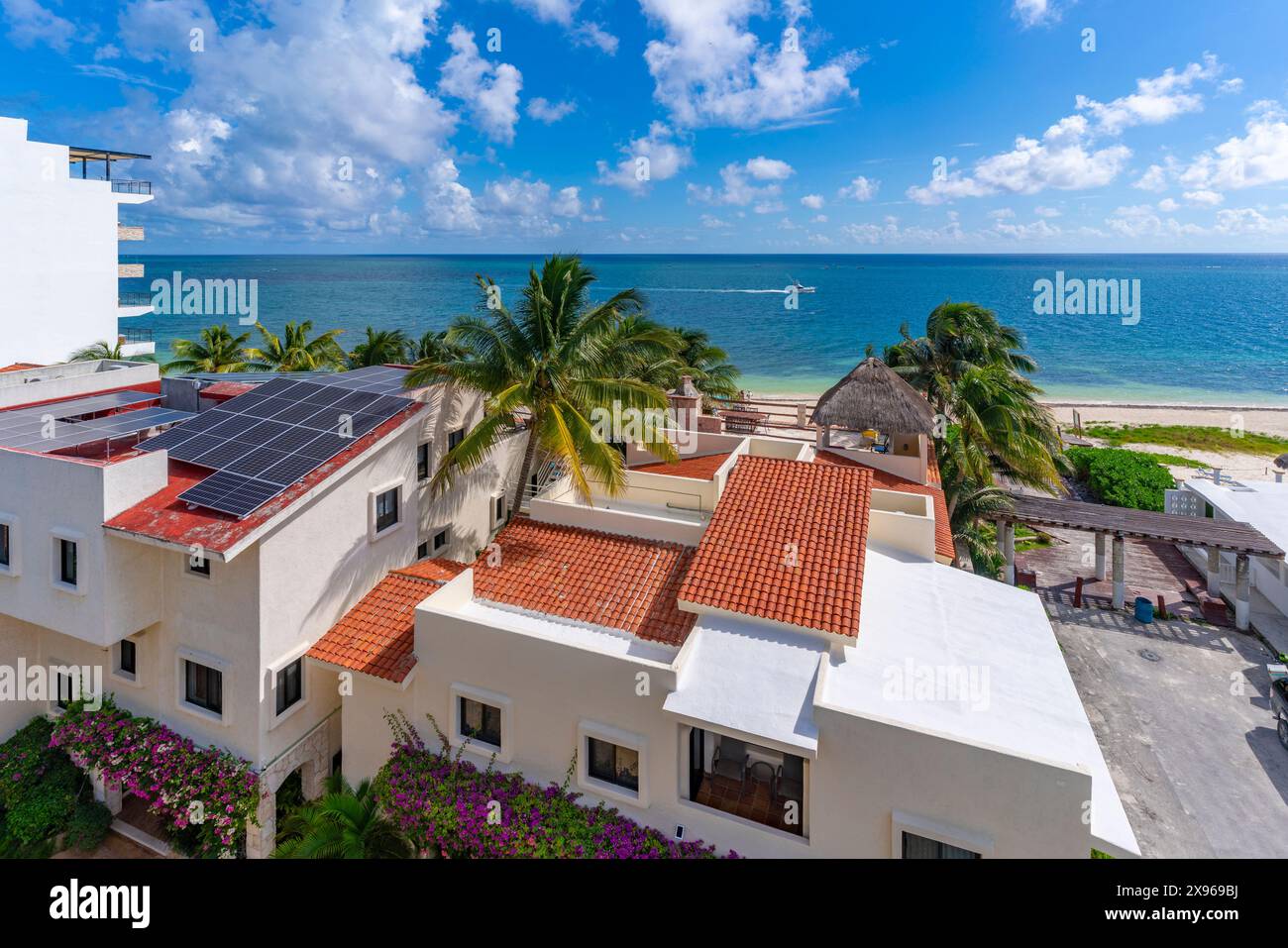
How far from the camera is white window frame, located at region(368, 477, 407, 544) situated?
49.9 feet

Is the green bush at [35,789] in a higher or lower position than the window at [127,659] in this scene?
lower

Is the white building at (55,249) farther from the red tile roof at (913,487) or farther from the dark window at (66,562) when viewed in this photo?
the red tile roof at (913,487)

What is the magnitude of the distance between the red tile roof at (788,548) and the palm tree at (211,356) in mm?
31090

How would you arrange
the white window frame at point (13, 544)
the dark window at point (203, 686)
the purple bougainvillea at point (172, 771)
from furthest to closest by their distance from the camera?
the dark window at point (203, 686)
the white window frame at point (13, 544)
the purple bougainvillea at point (172, 771)

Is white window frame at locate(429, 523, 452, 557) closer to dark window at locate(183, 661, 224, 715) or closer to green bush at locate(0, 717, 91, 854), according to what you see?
dark window at locate(183, 661, 224, 715)

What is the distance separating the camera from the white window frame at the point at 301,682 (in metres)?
13.3

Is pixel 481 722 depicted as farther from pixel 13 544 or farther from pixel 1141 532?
pixel 1141 532

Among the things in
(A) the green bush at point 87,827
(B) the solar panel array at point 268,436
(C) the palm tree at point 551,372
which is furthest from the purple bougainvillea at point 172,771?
(C) the palm tree at point 551,372

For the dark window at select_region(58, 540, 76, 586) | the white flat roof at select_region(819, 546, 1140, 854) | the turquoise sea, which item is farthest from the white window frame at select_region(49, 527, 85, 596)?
the turquoise sea

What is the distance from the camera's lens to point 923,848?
32.4 ft

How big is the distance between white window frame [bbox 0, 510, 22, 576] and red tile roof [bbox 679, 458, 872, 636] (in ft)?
43.6

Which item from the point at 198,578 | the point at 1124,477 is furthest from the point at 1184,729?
the point at 198,578

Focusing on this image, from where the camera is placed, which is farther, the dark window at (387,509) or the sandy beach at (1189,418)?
the sandy beach at (1189,418)
